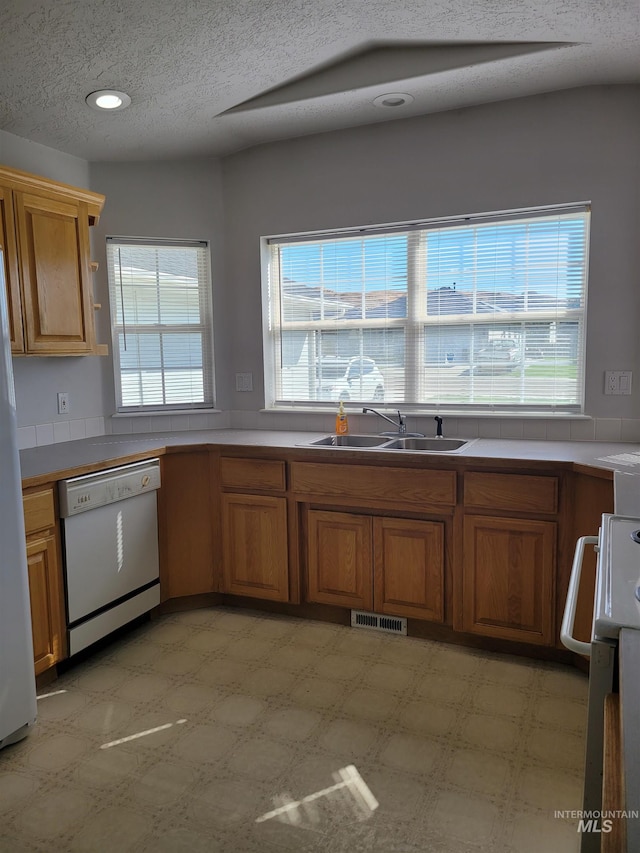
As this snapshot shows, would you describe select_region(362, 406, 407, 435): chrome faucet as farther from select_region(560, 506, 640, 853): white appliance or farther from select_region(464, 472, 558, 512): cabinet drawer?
select_region(560, 506, 640, 853): white appliance

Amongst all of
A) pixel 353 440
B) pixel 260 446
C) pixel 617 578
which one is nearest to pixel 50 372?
pixel 260 446

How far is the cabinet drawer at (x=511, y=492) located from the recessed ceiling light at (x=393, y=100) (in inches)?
71.3

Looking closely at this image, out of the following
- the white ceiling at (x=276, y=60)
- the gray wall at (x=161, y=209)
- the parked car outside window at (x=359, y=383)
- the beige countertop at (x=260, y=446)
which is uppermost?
the white ceiling at (x=276, y=60)

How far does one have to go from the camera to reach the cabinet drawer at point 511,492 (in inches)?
102

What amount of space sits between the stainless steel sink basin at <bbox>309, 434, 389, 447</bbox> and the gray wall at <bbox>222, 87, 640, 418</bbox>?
0.65 metres

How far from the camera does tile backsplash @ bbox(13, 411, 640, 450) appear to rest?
3088 mm

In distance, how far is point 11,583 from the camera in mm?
2125

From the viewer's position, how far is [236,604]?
3369 mm

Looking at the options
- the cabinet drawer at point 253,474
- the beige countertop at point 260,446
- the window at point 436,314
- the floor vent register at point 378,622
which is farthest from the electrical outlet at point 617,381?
the cabinet drawer at point 253,474

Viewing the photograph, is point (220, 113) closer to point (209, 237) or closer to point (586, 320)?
point (209, 237)

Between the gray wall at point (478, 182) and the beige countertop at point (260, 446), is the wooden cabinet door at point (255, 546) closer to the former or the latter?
the beige countertop at point (260, 446)

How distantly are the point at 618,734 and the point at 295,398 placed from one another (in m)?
2.97

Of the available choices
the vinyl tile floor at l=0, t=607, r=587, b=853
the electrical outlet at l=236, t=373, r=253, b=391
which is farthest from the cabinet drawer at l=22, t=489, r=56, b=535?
the electrical outlet at l=236, t=373, r=253, b=391

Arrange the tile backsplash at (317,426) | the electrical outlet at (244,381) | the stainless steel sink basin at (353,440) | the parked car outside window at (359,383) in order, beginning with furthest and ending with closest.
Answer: the electrical outlet at (244,381) < the parked car outside window at (359,383) < the stainless steel sink basin at (353,440) < the tile backsplash at (317,426)
